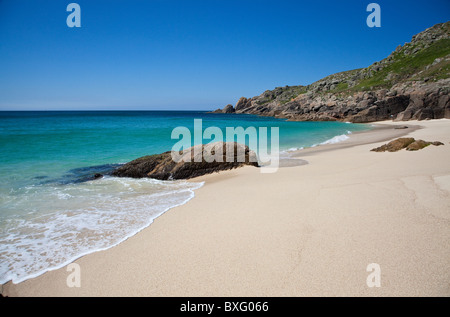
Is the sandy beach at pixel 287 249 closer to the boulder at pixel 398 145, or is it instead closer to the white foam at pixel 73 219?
the white foam at pixel 73 219

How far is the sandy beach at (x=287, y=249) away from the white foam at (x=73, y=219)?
351 millimetres

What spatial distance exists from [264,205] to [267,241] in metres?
1.71

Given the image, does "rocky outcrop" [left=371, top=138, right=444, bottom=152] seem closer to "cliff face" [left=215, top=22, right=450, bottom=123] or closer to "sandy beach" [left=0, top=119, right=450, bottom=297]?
"sandy beach" [left=0, top=119, right=450, bottom=297]

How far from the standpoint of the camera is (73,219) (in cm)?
564

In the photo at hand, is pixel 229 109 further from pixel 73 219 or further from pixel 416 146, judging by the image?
pixel 73 219

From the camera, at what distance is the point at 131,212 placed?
19.7 feet

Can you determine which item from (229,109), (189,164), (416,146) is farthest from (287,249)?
(229,109)

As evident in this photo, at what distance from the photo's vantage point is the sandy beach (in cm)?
300

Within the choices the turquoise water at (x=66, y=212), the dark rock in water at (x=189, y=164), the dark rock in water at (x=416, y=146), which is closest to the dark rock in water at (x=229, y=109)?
the dark rock in water at (x=416, y=146)

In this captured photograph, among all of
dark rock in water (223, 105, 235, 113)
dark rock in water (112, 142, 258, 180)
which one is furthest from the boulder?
dark rock in water (223, 105, 235, 113)

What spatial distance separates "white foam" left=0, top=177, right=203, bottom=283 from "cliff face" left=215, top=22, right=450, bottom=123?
143 ft

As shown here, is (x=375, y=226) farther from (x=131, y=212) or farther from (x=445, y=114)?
(x=445, y=114)

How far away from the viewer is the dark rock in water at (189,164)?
9.75m
